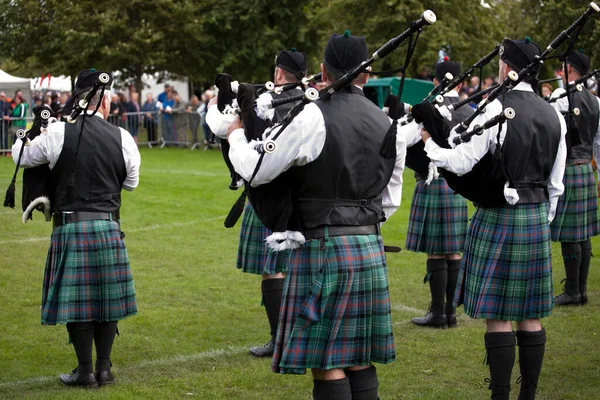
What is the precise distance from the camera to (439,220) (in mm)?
6094

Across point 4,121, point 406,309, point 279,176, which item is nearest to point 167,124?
point 4,121

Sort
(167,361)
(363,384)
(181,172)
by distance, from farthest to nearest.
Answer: (181,172) < (167,361) < (363,384)

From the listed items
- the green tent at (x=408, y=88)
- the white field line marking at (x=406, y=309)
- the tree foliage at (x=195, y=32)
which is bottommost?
the white field line marking at (x=406, y=309)

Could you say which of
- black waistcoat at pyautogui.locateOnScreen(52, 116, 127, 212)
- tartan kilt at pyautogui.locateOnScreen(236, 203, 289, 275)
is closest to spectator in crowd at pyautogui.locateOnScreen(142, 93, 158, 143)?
tartan kilt at pyautogui.locateOnScreen(236, 203, 289, 275)

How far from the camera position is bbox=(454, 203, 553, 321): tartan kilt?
14.0ft

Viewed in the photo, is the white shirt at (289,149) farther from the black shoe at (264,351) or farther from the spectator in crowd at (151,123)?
the spectator in crowd at (151,123)

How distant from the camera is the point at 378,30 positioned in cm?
1928

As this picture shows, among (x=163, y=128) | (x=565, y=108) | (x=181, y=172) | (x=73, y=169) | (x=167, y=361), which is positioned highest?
(x=565, y=108)

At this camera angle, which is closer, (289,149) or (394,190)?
(289,149)

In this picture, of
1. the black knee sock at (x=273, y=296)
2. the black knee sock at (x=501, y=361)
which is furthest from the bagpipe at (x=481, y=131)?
the black knee sock at (x=273, y=296)

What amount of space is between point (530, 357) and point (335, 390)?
125 centimetres

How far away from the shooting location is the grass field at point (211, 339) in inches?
187

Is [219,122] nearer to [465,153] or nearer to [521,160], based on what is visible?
[465,153]

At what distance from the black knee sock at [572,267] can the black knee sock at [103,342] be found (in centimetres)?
349
